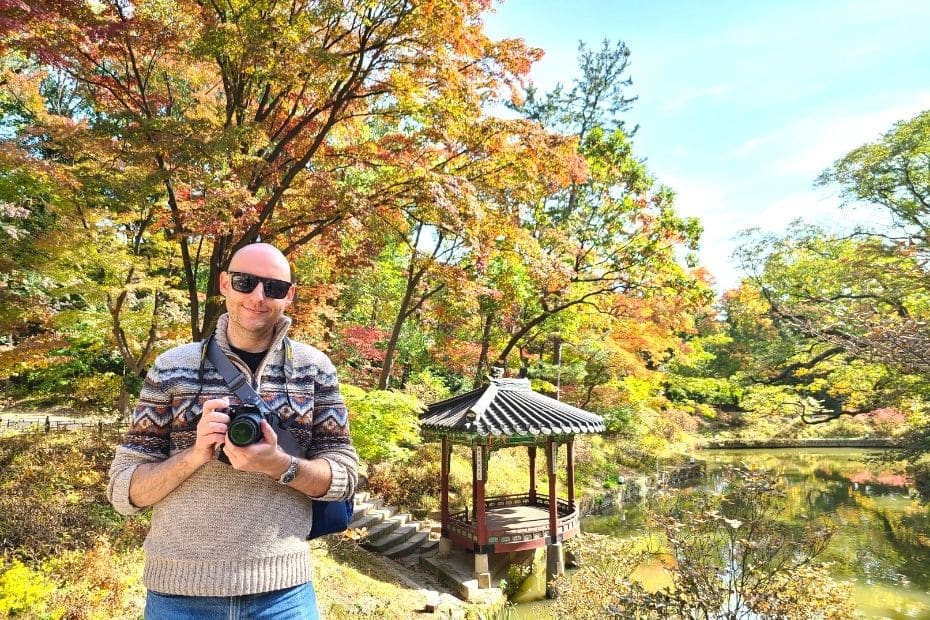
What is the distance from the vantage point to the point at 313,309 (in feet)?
32.1

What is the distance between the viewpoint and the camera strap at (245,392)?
1.38 metres

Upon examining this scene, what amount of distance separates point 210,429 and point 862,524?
16090 millimetres

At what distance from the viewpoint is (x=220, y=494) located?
137cm

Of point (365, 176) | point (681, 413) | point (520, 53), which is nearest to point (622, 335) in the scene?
point (681, 413)

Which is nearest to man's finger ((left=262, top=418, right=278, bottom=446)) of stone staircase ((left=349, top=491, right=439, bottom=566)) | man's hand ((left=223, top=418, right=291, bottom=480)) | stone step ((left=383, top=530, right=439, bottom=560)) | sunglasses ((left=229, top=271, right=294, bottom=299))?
man's hand ((left=223, top=418, right=291, bottom=480))

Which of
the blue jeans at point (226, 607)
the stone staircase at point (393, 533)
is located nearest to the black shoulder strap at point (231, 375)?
the blue jeans at point (226, 607)

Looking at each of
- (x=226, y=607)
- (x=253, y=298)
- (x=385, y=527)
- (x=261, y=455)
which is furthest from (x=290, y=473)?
(x=385, y=527)

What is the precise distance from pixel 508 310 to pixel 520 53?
6097 mm

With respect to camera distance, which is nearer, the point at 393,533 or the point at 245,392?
the point at 245,392

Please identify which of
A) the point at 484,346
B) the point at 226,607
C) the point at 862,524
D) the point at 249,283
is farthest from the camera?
the point at 484,346

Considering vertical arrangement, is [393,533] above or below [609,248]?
below

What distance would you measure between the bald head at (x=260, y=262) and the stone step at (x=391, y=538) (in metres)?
8.64

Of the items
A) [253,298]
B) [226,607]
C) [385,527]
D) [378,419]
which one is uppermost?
[253,298]

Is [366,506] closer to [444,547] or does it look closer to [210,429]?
[444,547]
